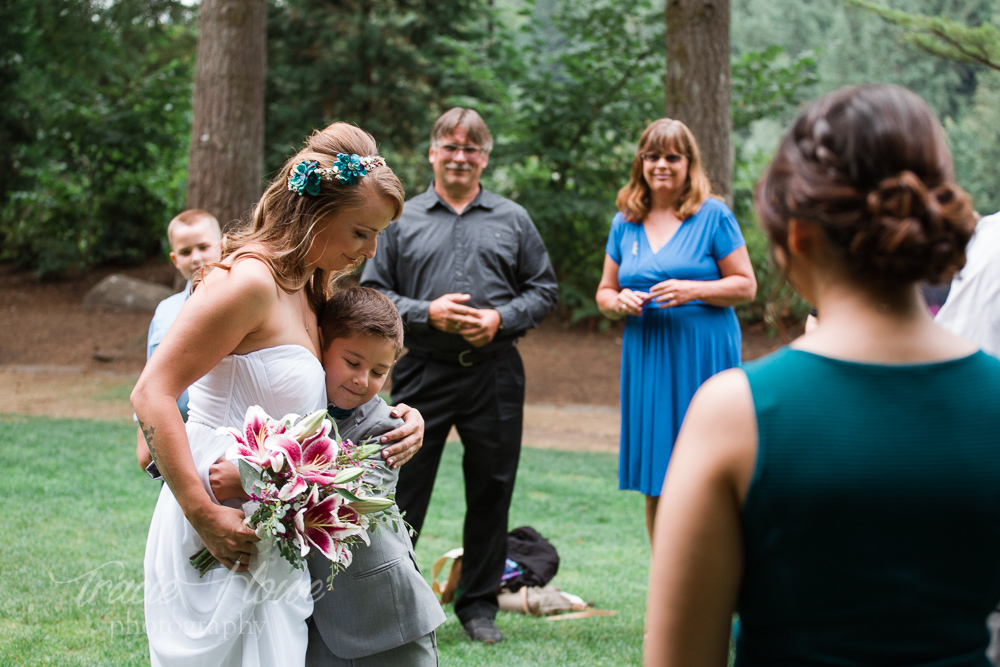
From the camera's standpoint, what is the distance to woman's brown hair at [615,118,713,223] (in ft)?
14.5

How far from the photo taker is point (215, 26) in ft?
30.2

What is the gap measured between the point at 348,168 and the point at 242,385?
2.21 feet

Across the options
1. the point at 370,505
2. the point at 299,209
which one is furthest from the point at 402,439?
the point at 299,209

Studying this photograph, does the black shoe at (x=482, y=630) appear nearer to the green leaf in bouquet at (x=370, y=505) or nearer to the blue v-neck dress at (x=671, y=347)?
the blue v-neck dress at (x=671, y=347)

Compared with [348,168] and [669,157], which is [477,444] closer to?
[669,157]

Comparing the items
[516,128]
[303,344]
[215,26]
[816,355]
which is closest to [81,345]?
[215,26]

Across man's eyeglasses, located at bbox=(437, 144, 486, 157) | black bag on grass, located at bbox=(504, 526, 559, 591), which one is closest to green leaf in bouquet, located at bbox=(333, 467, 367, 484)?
man's eyeglasses, located at bbox=(437, 144, 486, 157)

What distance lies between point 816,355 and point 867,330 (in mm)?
88

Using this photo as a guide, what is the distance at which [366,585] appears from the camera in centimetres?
236

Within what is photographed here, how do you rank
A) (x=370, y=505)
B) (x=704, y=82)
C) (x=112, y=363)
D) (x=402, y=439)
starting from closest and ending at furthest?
(x=370, y=505), (x=402, y=439), (x=704, y=82), (x=112, y=363)

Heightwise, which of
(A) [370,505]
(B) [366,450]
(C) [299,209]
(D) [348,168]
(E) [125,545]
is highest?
(D) [348,168]

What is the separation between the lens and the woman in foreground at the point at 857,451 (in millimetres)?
1160

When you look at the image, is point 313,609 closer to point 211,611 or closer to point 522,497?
point 211,611

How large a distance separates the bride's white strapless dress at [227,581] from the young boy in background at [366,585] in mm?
72
